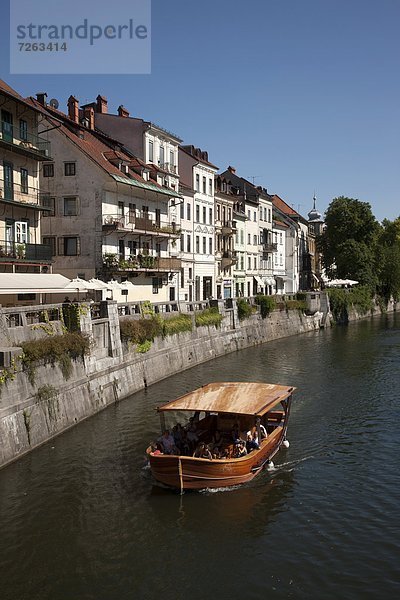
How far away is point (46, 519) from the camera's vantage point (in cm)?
1762

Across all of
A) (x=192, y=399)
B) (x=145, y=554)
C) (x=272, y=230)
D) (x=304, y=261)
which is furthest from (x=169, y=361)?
(x=304, y=261)

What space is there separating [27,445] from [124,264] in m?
24.5

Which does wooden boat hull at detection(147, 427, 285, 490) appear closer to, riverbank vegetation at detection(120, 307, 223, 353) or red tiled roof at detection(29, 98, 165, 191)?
riverbank vegetation at detection(120, 307, 223, 353)

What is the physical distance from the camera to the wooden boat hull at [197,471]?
19.3 meters

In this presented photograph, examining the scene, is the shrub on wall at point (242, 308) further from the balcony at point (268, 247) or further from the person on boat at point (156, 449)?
the person on boat at point (156, 449)

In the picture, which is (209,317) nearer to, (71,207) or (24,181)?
(71,207)

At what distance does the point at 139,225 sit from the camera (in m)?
48.3

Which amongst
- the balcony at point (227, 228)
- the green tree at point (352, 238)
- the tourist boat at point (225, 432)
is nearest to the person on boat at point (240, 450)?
the tourist boat at point (225, 432)

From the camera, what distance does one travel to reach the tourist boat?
762 inches

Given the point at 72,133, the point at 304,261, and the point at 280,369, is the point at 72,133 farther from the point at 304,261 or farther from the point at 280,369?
the point at 304,261

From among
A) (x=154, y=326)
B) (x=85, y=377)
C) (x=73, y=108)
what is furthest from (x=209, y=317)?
(x=73, y=108)

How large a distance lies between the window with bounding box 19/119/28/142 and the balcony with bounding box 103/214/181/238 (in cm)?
920

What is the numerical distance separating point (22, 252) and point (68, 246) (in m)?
9.78

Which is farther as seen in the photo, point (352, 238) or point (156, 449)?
point (352, 238)
